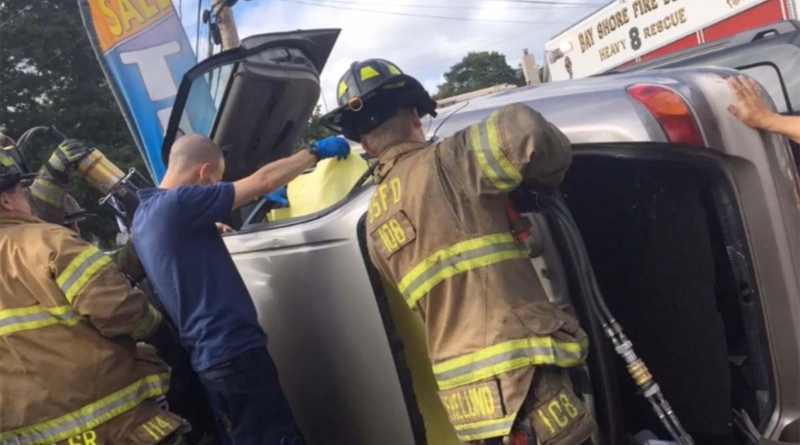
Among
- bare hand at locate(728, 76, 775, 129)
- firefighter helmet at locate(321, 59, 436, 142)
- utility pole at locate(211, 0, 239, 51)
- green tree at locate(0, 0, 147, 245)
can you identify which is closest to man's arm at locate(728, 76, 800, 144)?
bare hand at locate(728, 76, 775, 129)

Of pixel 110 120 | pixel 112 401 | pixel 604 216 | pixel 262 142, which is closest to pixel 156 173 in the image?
pixel 262 142

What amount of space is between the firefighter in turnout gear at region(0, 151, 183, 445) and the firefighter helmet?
1.10 metres

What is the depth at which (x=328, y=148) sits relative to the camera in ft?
9.68

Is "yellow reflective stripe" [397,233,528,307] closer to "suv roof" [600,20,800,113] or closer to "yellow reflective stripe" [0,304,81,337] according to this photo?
"yellow reflective stripe" [0,304,81,337]

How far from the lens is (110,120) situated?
18.1 metres

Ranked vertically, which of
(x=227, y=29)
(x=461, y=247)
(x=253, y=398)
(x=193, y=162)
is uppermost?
(x=227, y=29)

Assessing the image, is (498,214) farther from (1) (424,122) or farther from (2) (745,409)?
(2) (745,409)

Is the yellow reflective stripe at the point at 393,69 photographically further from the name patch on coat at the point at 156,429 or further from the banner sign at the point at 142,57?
the banner sign at the point at 142,57

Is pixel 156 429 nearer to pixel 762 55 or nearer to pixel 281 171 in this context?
pixel 281 171

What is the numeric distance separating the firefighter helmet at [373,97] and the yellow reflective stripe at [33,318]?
1.22 meters

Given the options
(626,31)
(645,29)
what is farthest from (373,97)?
(626,31)

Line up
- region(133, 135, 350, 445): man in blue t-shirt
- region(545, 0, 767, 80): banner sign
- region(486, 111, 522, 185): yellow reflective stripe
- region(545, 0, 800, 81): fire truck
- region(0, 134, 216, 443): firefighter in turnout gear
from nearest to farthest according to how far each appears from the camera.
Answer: region(486, 111, 522, 185): yellow reflective stripe, region(133, 135, 350, 445): man in blue t-shirt, region(0, 134, 216, 443): firefighter in turnout gear, region(545, 0, 800, 81): fire truck, region(545, 0, 767, 80): banner sign

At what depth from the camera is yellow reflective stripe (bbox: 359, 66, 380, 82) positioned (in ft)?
7.61

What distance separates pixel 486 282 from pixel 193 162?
156 centimetres
